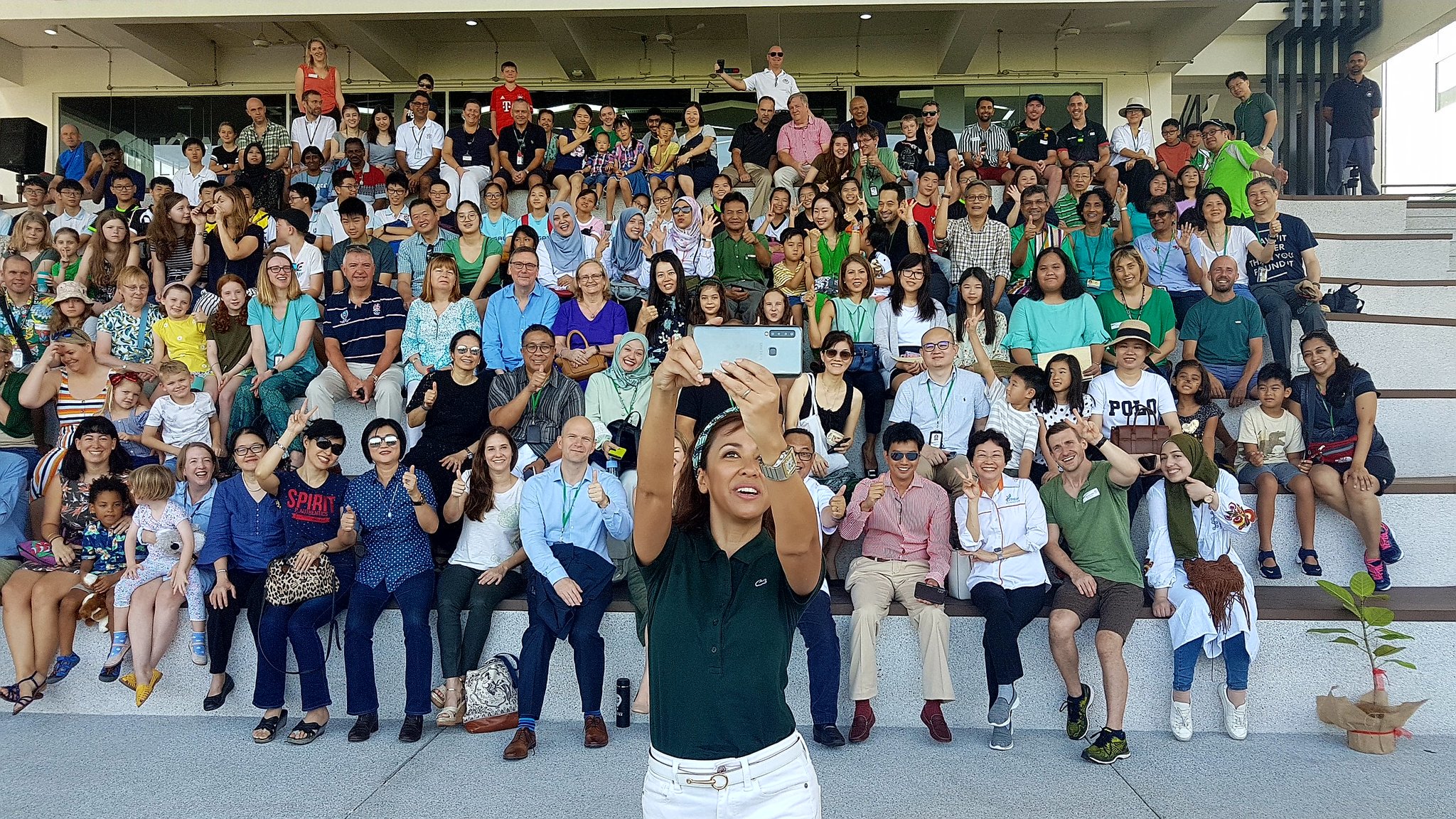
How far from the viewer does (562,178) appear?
9.23m

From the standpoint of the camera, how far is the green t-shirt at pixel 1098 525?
4770 millimetres

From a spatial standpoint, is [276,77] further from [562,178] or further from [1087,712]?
[1087,712]

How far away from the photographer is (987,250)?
7453 mm

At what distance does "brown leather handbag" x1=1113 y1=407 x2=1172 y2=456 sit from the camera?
17.8 ft

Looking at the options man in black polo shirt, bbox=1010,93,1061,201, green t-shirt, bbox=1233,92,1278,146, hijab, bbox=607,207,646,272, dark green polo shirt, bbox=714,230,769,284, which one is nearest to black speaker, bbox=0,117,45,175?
hijab, bbox=607,207,646,272

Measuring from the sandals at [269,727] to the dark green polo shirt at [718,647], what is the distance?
128 inches

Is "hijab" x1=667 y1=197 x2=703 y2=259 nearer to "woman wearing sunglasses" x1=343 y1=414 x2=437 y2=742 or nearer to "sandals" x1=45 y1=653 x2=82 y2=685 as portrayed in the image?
"woman wearing sunglasses" x1=343 y1=414 x2=437 y2=742

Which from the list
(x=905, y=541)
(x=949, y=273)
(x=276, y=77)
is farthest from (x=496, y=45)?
(x=905, y=541)

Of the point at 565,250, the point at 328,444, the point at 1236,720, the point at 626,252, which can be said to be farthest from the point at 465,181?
the point at 1236,720

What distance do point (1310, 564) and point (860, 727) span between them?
250 centimetres

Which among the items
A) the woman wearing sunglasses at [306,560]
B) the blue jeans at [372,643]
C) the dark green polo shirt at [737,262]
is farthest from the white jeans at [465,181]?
the blue jeans at [372,643]

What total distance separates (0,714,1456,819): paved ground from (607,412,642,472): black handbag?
1498 millimetres

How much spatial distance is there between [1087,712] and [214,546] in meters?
4.13

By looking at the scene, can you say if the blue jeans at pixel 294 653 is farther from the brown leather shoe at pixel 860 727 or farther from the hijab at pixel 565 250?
the hijab at pixel 565 250
